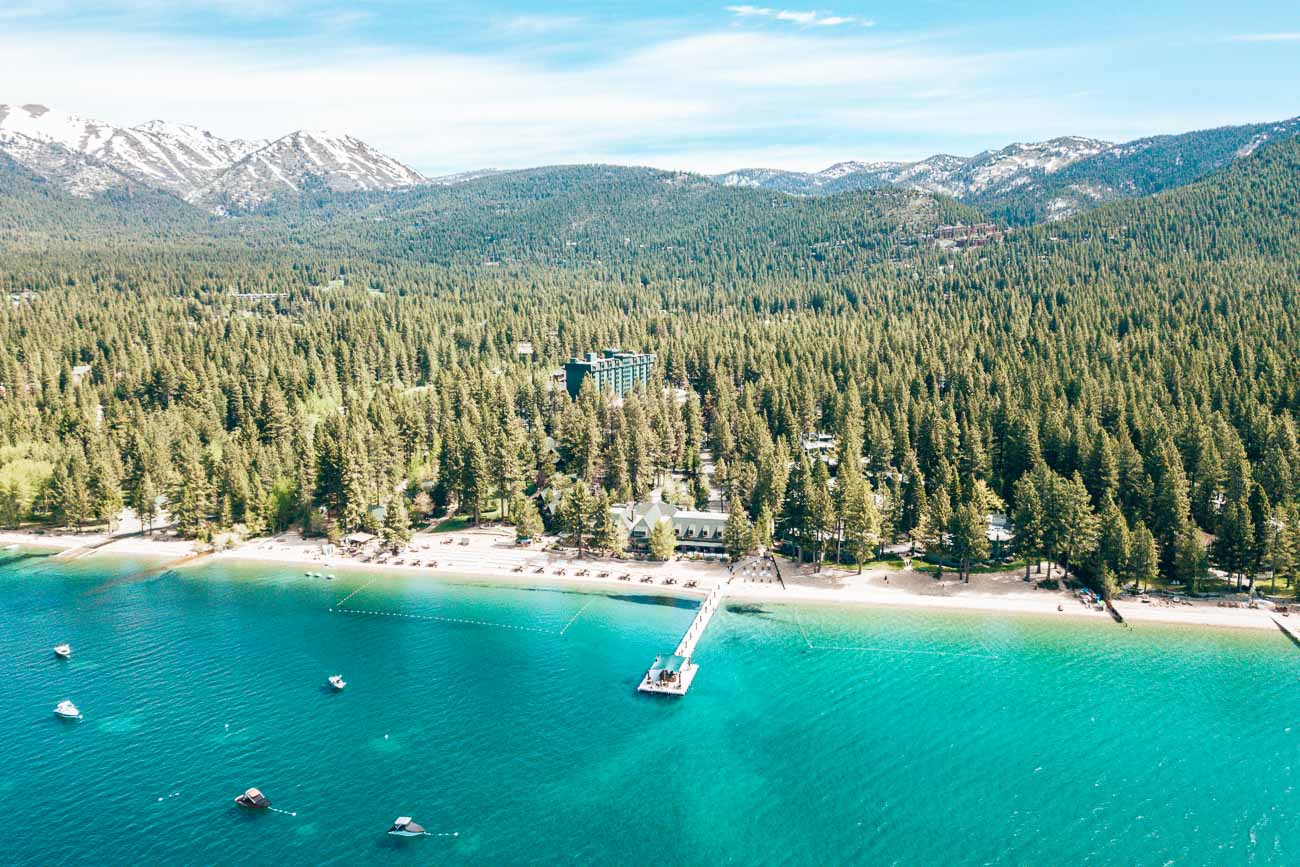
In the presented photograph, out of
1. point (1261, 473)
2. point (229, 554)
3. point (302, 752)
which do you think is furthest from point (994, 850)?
point (229, 554)

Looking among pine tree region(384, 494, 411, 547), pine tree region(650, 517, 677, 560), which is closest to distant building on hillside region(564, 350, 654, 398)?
pine tree region(384, 494, 411, 547)

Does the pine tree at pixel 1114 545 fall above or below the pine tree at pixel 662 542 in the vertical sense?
above

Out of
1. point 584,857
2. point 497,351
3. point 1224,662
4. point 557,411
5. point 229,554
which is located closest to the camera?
point 584,857

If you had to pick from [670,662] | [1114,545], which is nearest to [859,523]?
[1114,545]

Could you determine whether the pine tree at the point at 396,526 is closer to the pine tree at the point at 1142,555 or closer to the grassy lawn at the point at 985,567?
the grassy lawn at the point at 985,567

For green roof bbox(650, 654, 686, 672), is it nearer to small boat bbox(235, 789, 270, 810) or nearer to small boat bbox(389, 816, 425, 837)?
small boat bbox(389, 816, 425, 837)

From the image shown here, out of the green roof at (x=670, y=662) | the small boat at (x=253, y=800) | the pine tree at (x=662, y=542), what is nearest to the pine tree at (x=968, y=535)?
the pine tree at (x=662, y=542)

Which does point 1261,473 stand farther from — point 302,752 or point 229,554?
point 229,554

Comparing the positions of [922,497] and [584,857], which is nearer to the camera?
[584,857]
